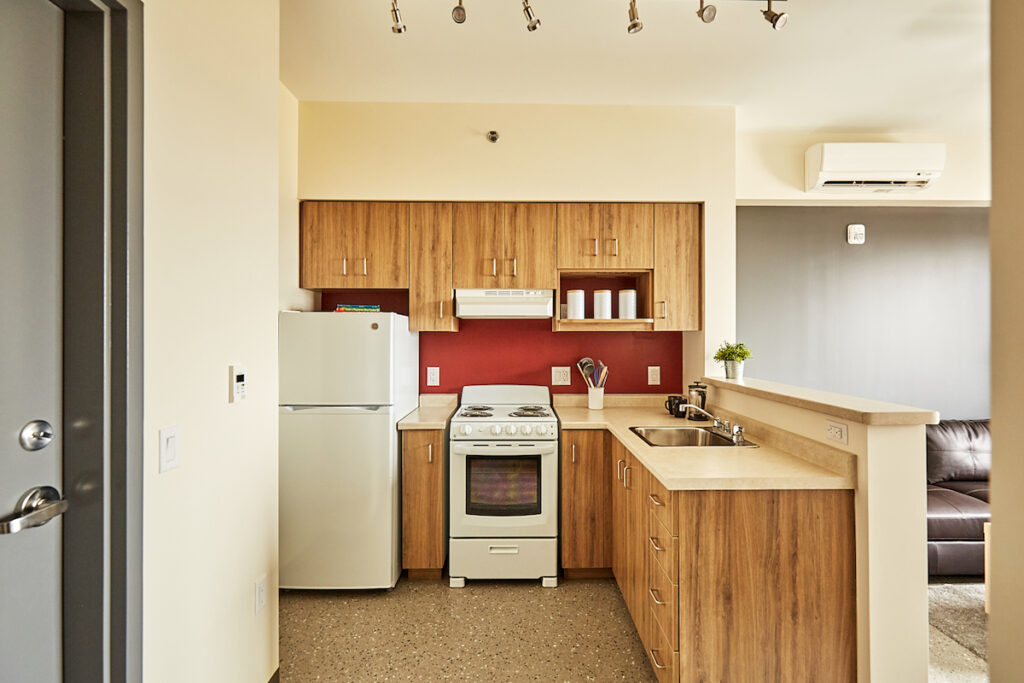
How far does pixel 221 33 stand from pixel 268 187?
0.51m

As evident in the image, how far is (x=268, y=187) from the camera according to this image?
6.53 feet

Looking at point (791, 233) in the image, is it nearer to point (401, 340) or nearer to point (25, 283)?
point (401, 340)

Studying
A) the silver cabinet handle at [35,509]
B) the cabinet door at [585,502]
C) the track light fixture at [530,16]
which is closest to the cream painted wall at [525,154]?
the cabinet door at [585,502]

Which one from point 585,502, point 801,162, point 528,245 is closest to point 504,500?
point 585,502

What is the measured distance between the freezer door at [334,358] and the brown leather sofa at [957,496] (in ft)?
10.5

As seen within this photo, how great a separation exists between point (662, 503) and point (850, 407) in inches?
29.7

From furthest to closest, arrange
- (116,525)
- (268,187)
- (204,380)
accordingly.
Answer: (268,187) → (204,380) → (116,525)

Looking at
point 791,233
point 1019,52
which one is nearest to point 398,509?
point 1019,52

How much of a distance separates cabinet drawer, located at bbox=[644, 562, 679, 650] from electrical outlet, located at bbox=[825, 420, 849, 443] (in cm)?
81

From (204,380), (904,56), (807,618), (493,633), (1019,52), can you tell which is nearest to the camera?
(1019,52)

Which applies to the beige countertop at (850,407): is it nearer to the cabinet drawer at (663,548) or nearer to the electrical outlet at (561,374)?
the cabinet drawer at (663,548)

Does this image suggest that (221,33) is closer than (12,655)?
No

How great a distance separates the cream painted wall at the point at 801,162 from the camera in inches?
140

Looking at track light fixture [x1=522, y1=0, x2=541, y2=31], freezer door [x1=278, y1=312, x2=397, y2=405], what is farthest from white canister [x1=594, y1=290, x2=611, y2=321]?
track light fixture [x1=522, y1=0, x2=541, y2=31]
